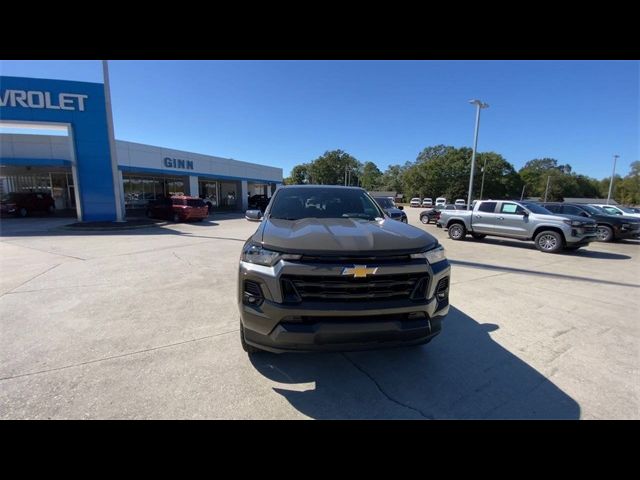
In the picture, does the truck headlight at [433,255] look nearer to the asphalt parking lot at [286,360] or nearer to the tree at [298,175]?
the asphalt parking lot at [286,360]

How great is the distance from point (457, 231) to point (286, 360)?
1175cm

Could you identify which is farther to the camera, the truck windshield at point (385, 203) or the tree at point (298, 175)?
the tree at point (298, 175)

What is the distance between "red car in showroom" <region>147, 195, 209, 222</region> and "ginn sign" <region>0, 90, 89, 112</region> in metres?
6.63

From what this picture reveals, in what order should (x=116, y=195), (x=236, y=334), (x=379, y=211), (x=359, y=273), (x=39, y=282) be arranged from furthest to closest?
(x=116, y=195)
(x=39, y=282)
(x=379, y=211)
(x=236, y=334)
(x=359, y=273)

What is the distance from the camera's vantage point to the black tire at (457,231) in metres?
12.5

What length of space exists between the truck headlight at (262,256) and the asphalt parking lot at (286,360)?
45.8 inches

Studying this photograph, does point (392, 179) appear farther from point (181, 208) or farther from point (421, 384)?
point (421, 384)

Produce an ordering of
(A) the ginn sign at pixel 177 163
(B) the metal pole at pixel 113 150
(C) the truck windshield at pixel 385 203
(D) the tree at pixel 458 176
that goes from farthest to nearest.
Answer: (D) the tree at pixel 458 176 < (A) the ginn sign at pixel 177 163 < (C) the truck windshield at pixel 385 203 < (B) the metal pole at pixel 113 150

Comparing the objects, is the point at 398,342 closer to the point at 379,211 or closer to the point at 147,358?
the point at 379,211

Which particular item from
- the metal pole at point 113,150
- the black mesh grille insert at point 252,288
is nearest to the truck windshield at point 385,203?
the black mesh grille insert at point 252,288

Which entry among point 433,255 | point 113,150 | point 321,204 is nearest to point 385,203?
point 321,204
